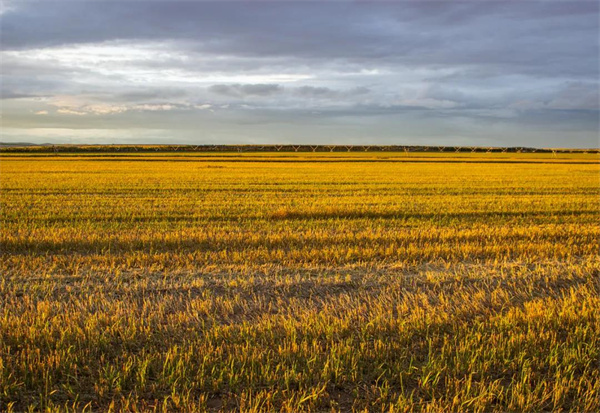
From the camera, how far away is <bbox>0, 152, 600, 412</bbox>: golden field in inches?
176

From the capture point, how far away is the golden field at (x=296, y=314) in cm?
446

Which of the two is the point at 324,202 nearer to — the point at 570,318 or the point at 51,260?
the point at 51,260

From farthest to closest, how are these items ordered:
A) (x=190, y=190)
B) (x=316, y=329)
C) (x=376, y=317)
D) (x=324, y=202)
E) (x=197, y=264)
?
(x=190, y=190)
(x=324, y=202)
(x=197, y=264)
(x=376, y=317)
(x=316, y=329)

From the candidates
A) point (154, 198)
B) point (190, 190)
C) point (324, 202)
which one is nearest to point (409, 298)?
point (324, 202)

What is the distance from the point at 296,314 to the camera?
6348 mm

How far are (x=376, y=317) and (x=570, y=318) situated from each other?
2657mm

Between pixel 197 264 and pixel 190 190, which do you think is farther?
pixel 190 190

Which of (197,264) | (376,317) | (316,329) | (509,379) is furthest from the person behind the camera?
(197,264)

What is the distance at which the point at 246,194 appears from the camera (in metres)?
21.1

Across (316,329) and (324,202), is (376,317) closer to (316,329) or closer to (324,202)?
(316,329)

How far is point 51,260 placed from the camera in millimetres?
9523

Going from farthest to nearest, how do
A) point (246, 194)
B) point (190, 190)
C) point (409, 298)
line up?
1. point (190, 190)
2. point (246, 194)
3. point (409, 298)

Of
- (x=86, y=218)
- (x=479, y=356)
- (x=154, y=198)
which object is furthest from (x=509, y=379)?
(x=154, y=198)

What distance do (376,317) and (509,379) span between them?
1.77m
